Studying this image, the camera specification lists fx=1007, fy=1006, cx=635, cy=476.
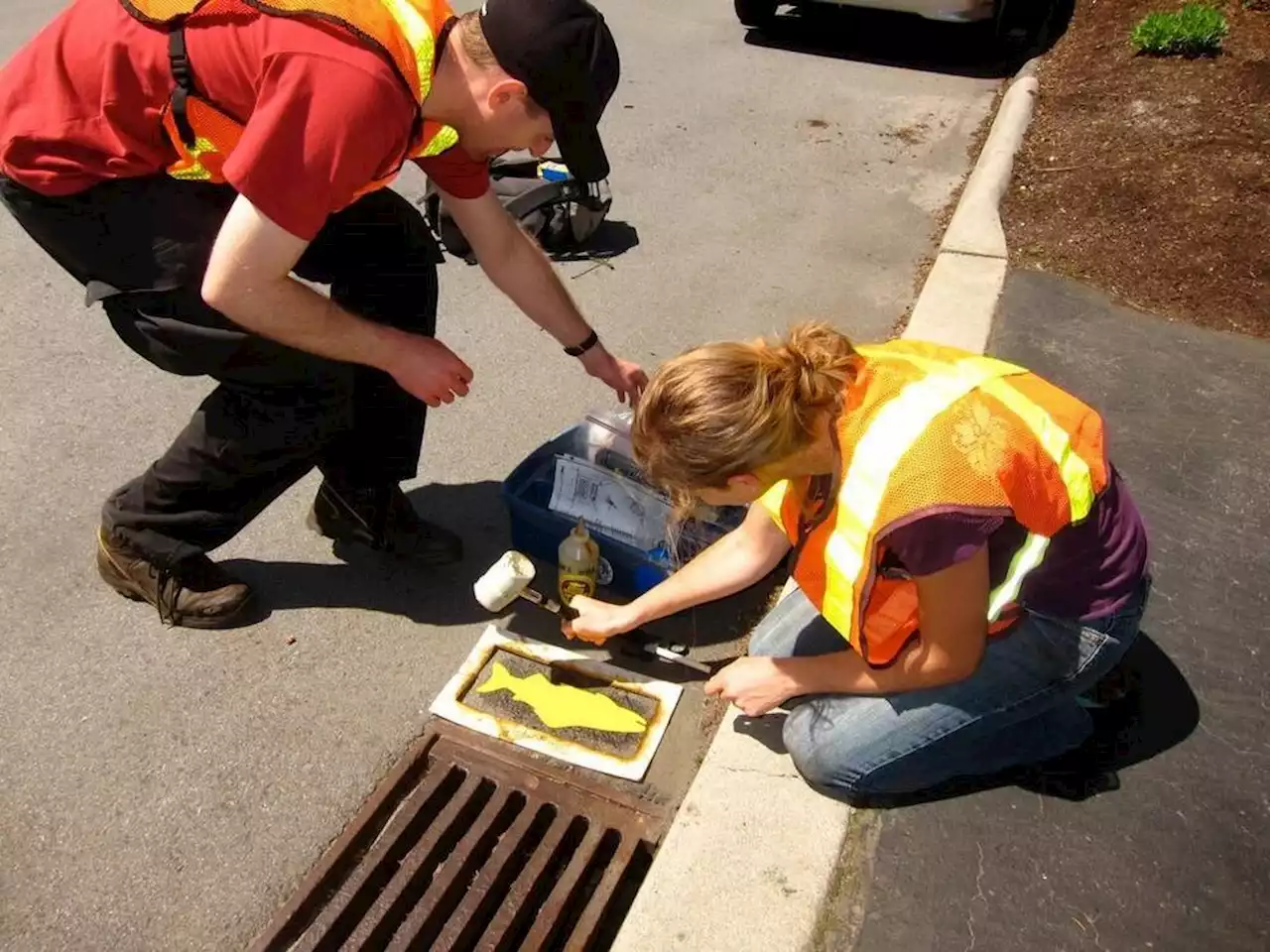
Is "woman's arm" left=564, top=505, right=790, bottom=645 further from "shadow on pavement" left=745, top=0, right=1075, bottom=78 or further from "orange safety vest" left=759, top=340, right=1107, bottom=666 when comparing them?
"shadow on pavement" left=745, top=0, right=1075, bottom=78

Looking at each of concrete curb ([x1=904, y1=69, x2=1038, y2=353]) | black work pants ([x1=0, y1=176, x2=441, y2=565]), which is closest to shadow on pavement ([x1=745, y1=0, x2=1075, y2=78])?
concrete curb ([x1=904, y1=69, x2=1038, y2=353])

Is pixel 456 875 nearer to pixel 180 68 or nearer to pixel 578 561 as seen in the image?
pixel 578 561

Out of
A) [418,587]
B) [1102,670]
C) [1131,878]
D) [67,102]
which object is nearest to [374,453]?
[418,587]

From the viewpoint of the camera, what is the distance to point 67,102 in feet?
6.58

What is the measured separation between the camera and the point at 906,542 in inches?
66.1

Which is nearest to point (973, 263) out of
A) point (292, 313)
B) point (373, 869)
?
point (292, 313)

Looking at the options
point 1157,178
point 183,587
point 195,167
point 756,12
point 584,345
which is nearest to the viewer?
point 195,167

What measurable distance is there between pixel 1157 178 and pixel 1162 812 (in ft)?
12.3

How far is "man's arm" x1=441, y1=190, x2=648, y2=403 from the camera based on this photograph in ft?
8.38

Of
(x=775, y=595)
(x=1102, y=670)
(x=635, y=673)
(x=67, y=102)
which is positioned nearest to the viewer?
(x=67, y=102)

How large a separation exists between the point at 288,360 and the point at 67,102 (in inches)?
25.7

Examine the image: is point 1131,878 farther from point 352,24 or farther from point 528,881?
point 352,24

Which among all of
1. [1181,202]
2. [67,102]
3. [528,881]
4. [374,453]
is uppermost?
[67,102]

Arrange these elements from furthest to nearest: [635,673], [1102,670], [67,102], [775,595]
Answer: [775,595] < [635,673] < [1102,670] < [67,102]
